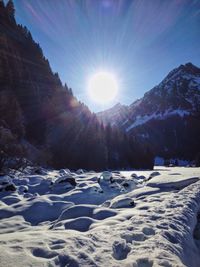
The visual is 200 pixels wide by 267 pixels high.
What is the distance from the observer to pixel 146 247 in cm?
425

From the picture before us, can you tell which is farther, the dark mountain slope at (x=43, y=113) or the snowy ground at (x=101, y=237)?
the dark mountain slope at (x=43, y=113)

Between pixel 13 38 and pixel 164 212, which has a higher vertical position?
pixel 13 38

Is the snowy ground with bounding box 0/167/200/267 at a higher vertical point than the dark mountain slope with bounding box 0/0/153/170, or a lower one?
lower

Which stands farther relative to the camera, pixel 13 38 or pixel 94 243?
pixel 13 38

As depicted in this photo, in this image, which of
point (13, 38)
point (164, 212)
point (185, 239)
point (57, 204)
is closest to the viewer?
point (185, 239)

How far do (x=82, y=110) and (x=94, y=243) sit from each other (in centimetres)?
7741

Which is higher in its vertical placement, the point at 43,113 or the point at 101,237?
the point at 43,113

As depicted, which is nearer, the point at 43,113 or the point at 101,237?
the point at 101,237

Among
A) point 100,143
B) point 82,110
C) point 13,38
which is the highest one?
point 13,38

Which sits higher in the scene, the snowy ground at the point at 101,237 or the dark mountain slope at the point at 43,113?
the dark mountain slope at the point at 43,113

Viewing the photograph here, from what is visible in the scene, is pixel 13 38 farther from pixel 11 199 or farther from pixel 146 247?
pixel 146 247

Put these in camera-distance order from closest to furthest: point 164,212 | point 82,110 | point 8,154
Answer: point 164,212
point 8,154
point 82,110

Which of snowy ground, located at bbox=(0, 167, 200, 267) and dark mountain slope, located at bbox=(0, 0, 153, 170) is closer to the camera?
snowy ground, located at bbox=(0, 167, 200, 267)

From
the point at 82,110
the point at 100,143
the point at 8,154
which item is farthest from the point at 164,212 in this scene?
the point at 82,110
